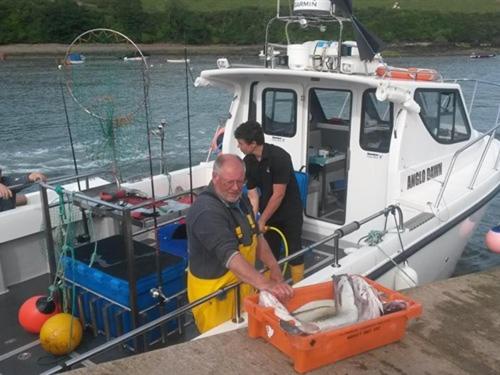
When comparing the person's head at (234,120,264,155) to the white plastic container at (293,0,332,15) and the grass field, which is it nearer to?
the white plastic container at (293,0,332,15)

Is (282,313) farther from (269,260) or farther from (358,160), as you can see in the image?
(358,160)

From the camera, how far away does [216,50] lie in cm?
4434

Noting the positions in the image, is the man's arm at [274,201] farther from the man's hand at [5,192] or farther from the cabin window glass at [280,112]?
the man's hand at [5,192]

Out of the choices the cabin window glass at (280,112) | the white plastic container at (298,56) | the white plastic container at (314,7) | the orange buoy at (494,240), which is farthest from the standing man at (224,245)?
the orange buoy at (494,240)

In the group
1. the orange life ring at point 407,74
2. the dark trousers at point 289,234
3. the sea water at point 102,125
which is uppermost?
the orange life ring at point 407,74

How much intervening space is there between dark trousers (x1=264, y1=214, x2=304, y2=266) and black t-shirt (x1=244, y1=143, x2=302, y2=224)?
36 millimetres

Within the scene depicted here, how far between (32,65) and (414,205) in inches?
1414

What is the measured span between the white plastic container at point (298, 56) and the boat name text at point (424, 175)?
160cm

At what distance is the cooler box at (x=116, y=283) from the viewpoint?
3896mm

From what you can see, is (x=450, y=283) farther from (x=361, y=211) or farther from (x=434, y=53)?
(x=434, y=53)

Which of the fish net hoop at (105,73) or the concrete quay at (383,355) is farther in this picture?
the fish net hoop at (105,73)

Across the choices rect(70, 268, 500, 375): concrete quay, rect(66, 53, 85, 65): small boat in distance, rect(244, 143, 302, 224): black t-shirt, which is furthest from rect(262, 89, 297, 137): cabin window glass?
rect(70, 268, 500, 375): concrete quay

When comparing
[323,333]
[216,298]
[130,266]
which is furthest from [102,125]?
[323,333]

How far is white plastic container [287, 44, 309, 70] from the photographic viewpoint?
5.61 m
